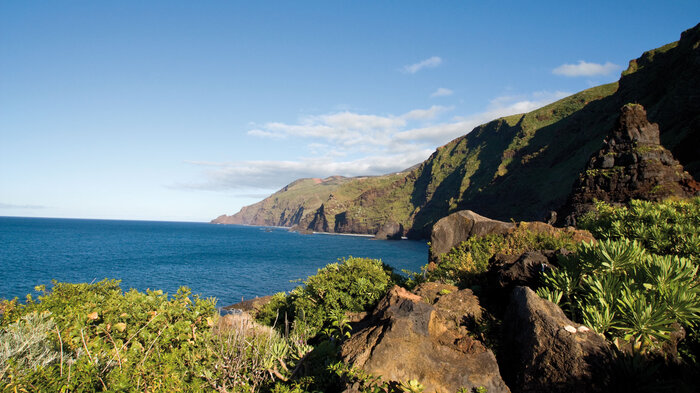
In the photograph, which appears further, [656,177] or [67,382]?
[656,177]

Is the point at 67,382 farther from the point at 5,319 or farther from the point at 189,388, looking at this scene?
the point at 5,319

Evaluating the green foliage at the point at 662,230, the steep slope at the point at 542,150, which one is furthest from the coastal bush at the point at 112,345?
the steep slope at the point at 542,150

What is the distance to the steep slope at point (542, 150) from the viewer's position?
56.0 metres

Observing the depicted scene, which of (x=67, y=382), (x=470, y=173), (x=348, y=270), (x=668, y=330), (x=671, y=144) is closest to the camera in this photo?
(x=67, y=382)

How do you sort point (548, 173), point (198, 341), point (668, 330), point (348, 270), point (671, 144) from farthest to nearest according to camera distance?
point (548, 173) < point (671, 144) < point (348, 270) < point (198, 341) < point (668, 330)

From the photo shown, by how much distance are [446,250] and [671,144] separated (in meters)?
50.8

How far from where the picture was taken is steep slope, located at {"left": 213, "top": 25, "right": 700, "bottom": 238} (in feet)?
184

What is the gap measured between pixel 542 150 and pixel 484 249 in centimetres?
11931

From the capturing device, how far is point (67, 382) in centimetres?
422

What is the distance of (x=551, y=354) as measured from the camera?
4.90 meters

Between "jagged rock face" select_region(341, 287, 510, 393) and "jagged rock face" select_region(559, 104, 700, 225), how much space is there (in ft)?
74.8

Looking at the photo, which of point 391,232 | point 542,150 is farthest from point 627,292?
point 391,232

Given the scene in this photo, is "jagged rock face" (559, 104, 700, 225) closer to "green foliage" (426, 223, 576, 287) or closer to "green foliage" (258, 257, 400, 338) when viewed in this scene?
"green foliage" (426, 223, 576, 287)

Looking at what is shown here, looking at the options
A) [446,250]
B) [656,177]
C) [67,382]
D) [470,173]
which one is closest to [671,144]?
[656,177]
